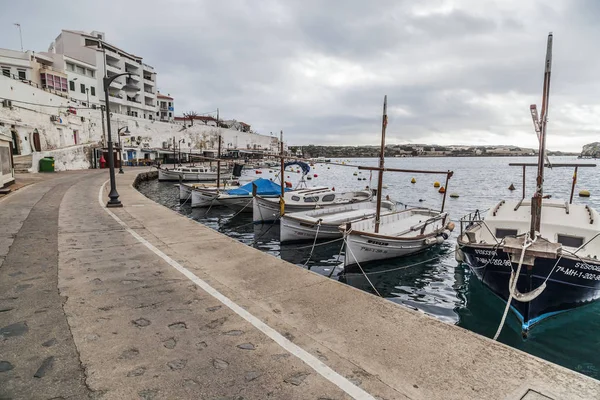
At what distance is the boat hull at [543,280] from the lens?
755 centimetres

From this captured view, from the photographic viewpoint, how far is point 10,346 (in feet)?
13.6

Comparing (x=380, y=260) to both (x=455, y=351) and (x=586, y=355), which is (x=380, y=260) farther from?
(x=455, y=351)

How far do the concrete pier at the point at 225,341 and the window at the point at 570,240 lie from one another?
7.14 meters

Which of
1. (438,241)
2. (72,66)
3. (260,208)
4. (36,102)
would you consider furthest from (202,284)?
(72,66)

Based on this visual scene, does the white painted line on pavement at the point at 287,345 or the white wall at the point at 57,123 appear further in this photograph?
the white wall at the point at 57,123

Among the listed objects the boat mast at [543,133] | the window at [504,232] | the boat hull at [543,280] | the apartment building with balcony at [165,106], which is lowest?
the boat hull at [543,280]

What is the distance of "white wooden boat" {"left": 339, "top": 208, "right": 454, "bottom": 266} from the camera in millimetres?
12375

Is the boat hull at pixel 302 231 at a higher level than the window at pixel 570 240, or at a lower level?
lower

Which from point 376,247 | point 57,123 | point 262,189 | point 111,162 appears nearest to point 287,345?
point 376,247

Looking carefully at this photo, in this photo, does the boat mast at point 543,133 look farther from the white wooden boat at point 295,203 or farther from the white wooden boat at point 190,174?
the white wooden boat at point 190,174

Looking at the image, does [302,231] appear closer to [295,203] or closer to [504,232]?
[295,203]

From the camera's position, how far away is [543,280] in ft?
24.9

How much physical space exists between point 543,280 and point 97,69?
78.4 m

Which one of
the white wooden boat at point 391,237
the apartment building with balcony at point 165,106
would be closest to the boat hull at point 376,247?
the white wooden boat at point 391,237
